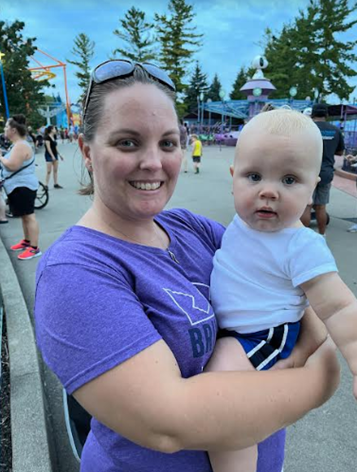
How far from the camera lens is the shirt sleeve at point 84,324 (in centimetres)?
79

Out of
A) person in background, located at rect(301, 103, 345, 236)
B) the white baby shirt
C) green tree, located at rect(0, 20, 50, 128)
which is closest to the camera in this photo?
the white baby shirt

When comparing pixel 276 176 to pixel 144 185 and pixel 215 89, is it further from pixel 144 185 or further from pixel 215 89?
pixel 215 89

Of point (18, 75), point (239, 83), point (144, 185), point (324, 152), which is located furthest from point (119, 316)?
point (239, 83)

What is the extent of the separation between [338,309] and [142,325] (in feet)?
1.92

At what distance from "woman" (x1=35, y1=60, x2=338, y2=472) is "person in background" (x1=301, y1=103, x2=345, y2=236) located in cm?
526

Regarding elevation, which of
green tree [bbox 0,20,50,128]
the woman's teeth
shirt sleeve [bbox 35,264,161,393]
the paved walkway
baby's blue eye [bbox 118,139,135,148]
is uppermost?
green tree [bbox 0,20,50,128]

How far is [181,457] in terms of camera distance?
1.04m

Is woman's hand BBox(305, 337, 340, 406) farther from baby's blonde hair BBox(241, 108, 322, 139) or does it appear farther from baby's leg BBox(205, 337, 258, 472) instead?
baby's blonde hair BBox(241, 108, 322, 139)

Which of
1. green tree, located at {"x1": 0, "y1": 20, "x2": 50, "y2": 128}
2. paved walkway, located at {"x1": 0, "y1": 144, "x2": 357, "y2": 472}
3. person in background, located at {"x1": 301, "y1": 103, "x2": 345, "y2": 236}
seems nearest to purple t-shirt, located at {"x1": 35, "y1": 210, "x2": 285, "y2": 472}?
paved walkway, located at {"x1": 0, "y1": 144, "x2": 357, "y2": 472}

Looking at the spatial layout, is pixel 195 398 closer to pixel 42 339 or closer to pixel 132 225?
pixel 42 339

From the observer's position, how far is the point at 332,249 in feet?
18.8

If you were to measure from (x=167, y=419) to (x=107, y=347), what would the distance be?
0.20 metres

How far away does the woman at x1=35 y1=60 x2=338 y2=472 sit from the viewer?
Result: 79cm

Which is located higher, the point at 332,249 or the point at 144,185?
the point at 144,185
